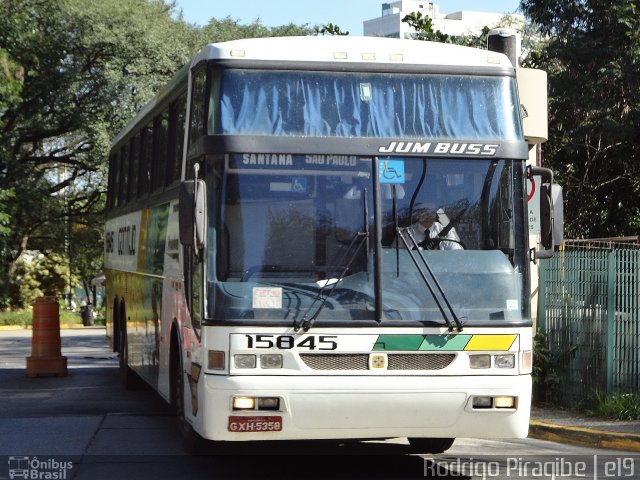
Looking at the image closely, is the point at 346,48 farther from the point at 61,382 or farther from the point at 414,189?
the point at 61,382

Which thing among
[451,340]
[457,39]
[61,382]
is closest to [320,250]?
[451,340]

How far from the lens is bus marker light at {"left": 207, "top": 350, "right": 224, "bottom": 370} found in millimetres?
8992

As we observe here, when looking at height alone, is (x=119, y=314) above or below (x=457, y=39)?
below

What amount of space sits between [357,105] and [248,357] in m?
2.19

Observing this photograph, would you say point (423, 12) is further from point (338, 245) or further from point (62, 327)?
point (338, 245)

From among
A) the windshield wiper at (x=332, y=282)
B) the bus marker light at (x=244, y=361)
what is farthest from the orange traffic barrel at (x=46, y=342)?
the windshield wiper at (x=332, y=282)

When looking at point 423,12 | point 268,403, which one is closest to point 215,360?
point 268,403

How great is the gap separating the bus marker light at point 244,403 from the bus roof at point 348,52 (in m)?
2.67

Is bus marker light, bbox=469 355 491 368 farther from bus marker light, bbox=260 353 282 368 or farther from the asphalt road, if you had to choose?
bus marker light, bbox=260 353 282 368

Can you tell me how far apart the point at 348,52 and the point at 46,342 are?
1075 cm

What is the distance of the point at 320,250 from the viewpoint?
918cm

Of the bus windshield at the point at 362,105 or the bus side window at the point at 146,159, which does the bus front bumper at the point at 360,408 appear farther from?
the bus side window at the point at 146,159

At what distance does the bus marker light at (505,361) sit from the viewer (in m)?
9.20

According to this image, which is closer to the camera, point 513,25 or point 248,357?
point 248,357
